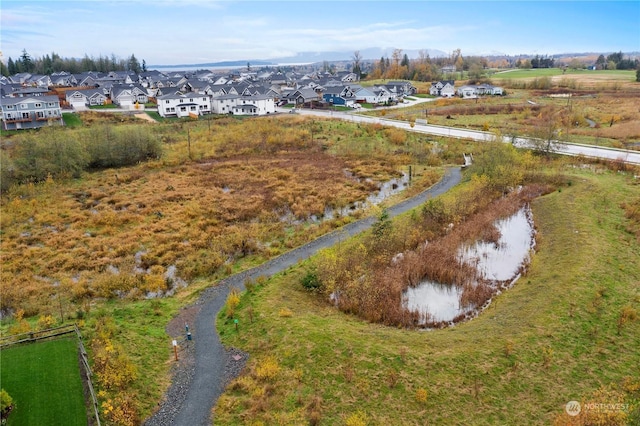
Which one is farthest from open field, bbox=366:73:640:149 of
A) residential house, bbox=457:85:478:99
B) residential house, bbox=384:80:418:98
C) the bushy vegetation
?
the bushy vegetation

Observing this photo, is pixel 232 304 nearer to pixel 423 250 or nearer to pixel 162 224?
pixel 423 250

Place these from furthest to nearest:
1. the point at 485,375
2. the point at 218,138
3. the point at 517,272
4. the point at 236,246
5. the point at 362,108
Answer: the point at 362,108
the point at 218,138
the point at 236,246
the point at 517,272
the point at 485,375

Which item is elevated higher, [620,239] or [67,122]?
[67,122]

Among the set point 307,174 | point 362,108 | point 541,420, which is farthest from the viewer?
point 362,108

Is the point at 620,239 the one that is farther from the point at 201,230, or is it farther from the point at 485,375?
the point at 201,230

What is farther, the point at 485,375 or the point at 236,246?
the point at 236,246

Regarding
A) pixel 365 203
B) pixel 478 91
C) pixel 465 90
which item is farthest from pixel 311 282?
pixel 478 91

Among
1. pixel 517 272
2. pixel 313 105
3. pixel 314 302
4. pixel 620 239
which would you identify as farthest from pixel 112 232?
pixel 313 105
